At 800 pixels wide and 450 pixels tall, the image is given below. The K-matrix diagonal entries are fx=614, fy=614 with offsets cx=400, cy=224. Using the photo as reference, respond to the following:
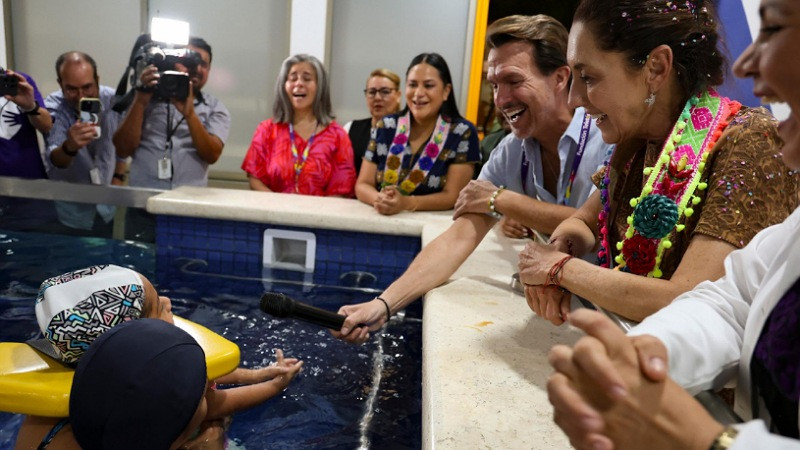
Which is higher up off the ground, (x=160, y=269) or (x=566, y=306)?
(x=566, y=306)

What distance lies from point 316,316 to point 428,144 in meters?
1.96

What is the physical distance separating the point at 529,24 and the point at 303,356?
1462 millimetres

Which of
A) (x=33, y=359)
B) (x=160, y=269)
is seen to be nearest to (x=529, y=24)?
(x=33, y=359)

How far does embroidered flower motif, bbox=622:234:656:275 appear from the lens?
4.42 ft

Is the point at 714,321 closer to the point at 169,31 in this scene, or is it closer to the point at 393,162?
the point at 393,162

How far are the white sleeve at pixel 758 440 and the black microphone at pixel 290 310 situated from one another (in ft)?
3.89

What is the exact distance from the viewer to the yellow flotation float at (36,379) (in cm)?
135

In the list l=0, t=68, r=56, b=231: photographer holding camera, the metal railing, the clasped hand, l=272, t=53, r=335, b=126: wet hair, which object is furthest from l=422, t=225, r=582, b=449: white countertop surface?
l=0, t=68, r=56, b=231: photographer holding camera

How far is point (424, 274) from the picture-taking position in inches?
84.6

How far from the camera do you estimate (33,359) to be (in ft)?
4.88

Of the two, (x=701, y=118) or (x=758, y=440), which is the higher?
(x=701, y=118)

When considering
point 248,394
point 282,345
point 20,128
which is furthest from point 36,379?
point 20,128

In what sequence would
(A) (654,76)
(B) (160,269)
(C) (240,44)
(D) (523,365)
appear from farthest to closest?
(C) (240,44) → (B) (160,269) → (D) (523,365) → (A) (654,76)

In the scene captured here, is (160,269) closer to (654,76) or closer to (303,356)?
(303,356)
